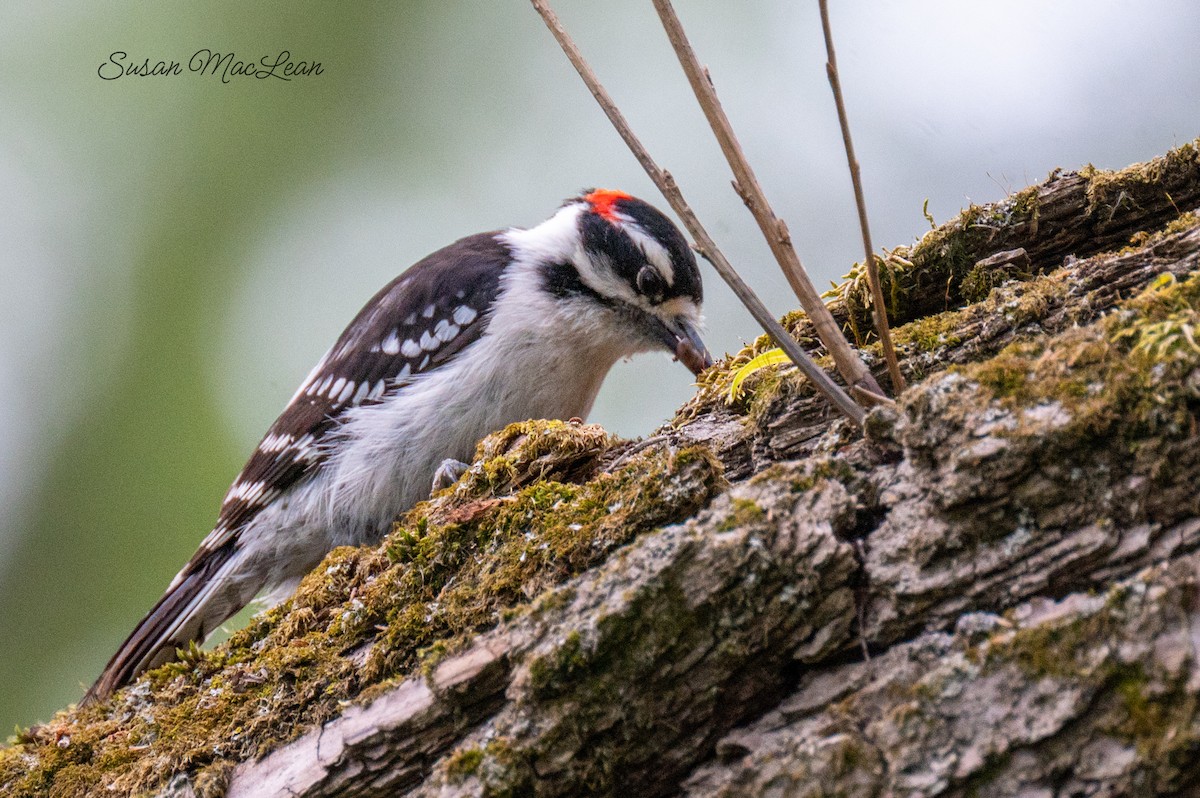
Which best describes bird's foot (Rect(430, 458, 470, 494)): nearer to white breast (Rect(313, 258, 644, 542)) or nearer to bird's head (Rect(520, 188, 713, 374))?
white breast (Rect(313, 258, 644, 542))

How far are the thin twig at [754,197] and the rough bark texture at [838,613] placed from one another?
191 mm

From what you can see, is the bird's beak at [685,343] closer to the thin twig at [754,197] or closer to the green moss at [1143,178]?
the green moss at [1143,178]

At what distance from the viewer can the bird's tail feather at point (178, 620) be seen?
3322 mm

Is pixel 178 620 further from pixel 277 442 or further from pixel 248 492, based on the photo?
pixel 277 442

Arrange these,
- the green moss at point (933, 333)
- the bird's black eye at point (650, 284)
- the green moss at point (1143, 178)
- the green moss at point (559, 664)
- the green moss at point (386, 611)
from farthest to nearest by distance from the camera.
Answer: the bird's black eye at point (650, 284) → the green moss at point (1143, 178) → the green moss at point (933, 333) → the green moss at point (386, 611) → the green moss at point (559, 664)

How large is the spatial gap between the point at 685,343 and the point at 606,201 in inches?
39.7

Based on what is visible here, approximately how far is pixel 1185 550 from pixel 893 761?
547 millimetres

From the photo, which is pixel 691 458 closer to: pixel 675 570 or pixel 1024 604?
pixel 675 570

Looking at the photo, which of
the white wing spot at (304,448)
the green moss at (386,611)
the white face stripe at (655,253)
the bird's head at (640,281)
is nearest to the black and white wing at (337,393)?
the white wing spot at (304,448)

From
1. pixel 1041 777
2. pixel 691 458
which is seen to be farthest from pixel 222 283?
pixel 1041 777

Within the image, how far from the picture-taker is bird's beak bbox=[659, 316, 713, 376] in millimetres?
3898

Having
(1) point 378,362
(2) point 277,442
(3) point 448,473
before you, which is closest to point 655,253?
(1) point 378,362

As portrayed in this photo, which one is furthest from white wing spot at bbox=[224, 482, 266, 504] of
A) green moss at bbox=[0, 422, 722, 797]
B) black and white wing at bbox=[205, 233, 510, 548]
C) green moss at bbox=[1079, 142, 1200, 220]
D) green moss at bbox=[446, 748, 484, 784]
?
green moss at bbox=[1079, 142, 1200, 220]

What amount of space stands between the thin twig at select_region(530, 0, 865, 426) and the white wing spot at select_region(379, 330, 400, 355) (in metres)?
2.25
